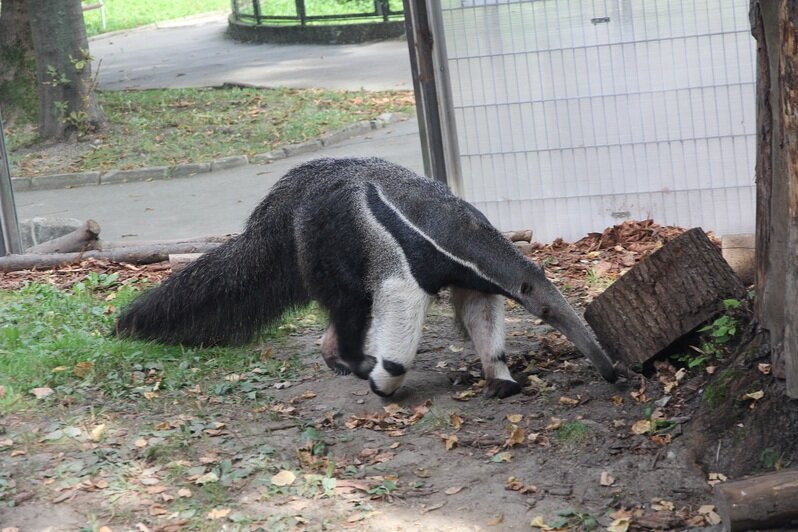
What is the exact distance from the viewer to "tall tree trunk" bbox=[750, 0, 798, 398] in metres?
3.73

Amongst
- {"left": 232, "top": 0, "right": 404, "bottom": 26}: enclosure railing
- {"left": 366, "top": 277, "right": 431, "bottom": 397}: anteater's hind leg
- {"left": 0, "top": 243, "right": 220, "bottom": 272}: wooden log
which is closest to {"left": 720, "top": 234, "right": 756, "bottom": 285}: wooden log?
{"left": 366, "top": 277, "right": 431, "bottom": 397}: anteater's hind leg

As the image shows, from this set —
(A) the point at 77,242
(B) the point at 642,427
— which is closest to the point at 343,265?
(B) the point at 642,427

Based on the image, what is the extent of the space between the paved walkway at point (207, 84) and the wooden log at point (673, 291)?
18.2ft

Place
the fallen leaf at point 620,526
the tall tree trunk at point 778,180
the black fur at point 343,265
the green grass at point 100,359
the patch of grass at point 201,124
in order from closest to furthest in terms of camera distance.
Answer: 1. the tall tree trunk at point 778,180
2. the fallen leaf at point 620,526
3. the black fur at point 343,265
4. the green grass at point 100,359
5. the patch of grass at point 201,124

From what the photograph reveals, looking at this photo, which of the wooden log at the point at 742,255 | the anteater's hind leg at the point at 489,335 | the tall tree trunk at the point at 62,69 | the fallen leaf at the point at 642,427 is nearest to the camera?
the fallen leaf at the point at 642,427

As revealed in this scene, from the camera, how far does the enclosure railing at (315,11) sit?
2288 centimetres

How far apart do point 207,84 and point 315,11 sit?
628 centimetres

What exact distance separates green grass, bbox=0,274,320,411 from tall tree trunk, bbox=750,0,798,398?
9.18 feet

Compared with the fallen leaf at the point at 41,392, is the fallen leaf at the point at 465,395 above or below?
below

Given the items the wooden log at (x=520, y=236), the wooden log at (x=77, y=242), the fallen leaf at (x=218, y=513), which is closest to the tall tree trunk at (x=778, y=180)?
the fallen leaf at (x=218, y=513)

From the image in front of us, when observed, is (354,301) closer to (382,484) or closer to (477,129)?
(382,484)

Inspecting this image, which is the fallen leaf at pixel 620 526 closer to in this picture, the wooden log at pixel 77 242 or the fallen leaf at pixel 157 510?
the fallen leaf at pixel 157 510

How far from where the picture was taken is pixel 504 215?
334 inches

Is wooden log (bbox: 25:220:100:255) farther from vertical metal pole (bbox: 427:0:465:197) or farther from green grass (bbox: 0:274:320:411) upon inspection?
vertical metal pole (bbox: 427:0:465:197)
